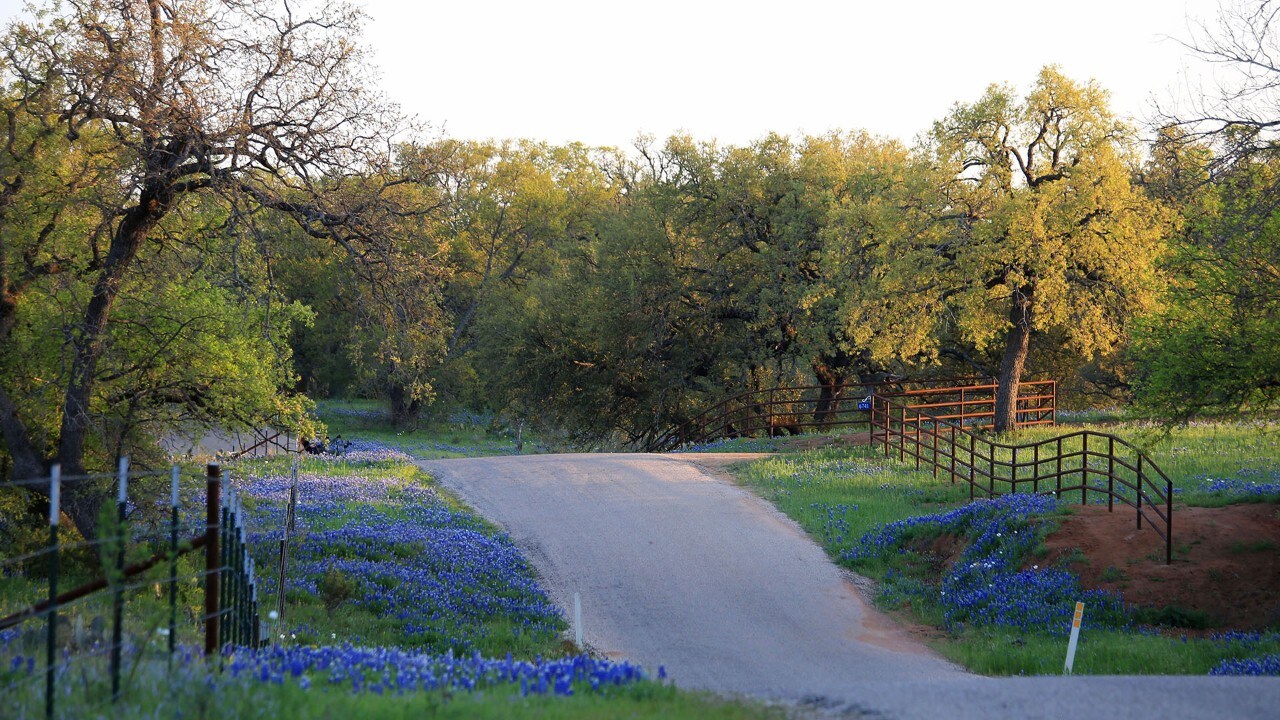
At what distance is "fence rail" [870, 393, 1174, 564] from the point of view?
1541 centimetres

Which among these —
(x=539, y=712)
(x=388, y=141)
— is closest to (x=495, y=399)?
(x=388, y=141)

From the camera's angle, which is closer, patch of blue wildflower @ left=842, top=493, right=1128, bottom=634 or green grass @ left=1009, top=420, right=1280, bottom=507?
patch of blue wildflower @ left=842, top=493, right=1128, bottom=634

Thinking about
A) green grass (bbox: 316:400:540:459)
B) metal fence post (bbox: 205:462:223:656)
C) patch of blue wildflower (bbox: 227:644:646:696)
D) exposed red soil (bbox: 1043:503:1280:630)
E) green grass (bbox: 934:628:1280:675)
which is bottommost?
green grass (bbox: 316:400:540:459)

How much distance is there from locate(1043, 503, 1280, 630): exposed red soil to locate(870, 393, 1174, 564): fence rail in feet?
0.90

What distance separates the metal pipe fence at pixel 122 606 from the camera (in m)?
5.75

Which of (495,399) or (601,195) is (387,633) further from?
(601,195)

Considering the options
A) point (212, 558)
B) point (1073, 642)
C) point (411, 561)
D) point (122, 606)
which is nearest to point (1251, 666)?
point (1073, 642)

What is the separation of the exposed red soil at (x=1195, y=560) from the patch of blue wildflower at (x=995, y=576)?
41cm

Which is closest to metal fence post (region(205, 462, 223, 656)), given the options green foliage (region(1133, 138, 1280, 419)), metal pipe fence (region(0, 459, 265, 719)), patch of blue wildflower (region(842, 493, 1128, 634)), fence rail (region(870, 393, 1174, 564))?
metal pipe fence (region(0, 459, 265, 719))

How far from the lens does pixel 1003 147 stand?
26625mm

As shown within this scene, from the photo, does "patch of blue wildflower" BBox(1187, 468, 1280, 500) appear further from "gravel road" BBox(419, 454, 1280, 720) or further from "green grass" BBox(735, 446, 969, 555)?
"gravel road" BBox(419, 454, 1280, 720)

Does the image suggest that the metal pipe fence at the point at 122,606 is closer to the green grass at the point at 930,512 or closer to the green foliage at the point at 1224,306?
the green grass at the point at 930,512

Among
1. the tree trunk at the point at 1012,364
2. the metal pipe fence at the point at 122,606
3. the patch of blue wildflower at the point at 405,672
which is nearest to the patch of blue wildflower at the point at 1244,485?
the tree trunk at the point at 1012,364

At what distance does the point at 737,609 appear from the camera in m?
13.5
